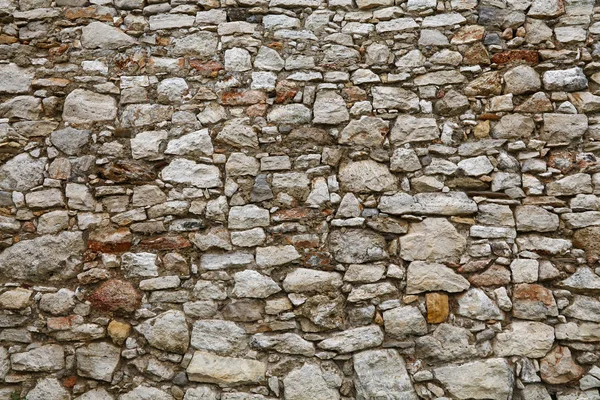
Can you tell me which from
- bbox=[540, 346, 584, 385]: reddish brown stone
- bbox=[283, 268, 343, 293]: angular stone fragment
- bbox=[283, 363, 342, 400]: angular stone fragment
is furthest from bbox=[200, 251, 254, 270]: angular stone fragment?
bbox=[540, 346, 584, 385]: reddish brown stone

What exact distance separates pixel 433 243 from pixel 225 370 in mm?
1448

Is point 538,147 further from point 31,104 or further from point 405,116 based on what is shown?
point 31,104

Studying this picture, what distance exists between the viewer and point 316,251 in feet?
9.37

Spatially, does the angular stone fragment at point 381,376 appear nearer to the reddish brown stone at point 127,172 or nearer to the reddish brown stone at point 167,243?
the reddish brown stone at point 167,243

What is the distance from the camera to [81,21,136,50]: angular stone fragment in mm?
3182

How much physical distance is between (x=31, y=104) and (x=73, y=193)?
0.70 metres

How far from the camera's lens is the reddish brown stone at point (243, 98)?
3072 mm

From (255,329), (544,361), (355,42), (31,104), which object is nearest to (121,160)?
(31,104)

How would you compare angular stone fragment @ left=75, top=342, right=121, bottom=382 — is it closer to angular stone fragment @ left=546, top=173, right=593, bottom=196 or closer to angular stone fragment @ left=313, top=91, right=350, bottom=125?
angular stone fragment @ left=313, top=91, right=350, bottom=125

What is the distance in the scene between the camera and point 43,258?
9.53ft

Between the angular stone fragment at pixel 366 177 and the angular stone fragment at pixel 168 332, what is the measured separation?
130cm

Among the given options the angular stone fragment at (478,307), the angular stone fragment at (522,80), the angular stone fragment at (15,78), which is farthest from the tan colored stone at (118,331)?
the angular stone fragment at (522,80)

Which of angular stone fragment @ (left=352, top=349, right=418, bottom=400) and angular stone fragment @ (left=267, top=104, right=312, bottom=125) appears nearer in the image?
angular stone fragment @ (left=352, top=349, right=418, bottom=400)

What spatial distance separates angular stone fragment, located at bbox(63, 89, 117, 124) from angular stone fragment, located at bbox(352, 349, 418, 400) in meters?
2.22
